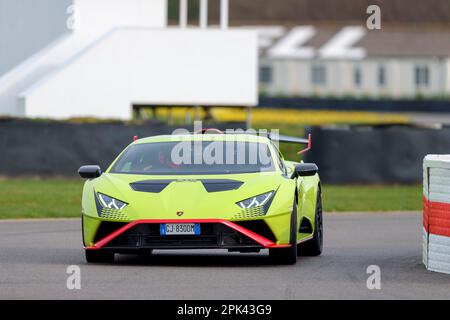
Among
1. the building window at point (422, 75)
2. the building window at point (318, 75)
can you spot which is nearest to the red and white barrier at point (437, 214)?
the building window at point (318, 75)

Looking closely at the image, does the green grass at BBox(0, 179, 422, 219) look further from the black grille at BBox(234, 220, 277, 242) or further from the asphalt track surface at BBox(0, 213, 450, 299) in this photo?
the black grille at BBox(234, 220, 277, 242)

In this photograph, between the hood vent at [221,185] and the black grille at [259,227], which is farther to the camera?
the hood vent at [221,185]

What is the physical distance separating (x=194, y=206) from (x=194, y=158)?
134 cm

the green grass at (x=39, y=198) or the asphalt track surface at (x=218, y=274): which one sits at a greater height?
the asphalt track surface at (x=218, y=274)

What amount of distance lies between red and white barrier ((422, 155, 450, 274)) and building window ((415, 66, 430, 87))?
261 feet

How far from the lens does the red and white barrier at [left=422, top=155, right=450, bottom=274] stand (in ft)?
44.7

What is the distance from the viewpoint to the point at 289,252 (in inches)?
565

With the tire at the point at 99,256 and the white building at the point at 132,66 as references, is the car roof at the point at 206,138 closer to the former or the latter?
the tire at the point at 99,256

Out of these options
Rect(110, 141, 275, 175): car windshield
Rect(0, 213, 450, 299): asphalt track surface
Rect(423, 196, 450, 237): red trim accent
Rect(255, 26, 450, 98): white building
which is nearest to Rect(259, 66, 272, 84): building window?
Rect(255, 26, 450, 98): white building

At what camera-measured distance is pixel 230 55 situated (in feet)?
126

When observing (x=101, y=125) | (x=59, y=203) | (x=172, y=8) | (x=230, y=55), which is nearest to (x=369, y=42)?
(x=172, y=8)

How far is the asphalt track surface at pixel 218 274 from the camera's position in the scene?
38.5 ft

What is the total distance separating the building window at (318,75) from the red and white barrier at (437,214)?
7852cm

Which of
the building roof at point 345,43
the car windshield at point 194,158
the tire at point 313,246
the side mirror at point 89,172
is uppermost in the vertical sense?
the building roof at point 345,43
